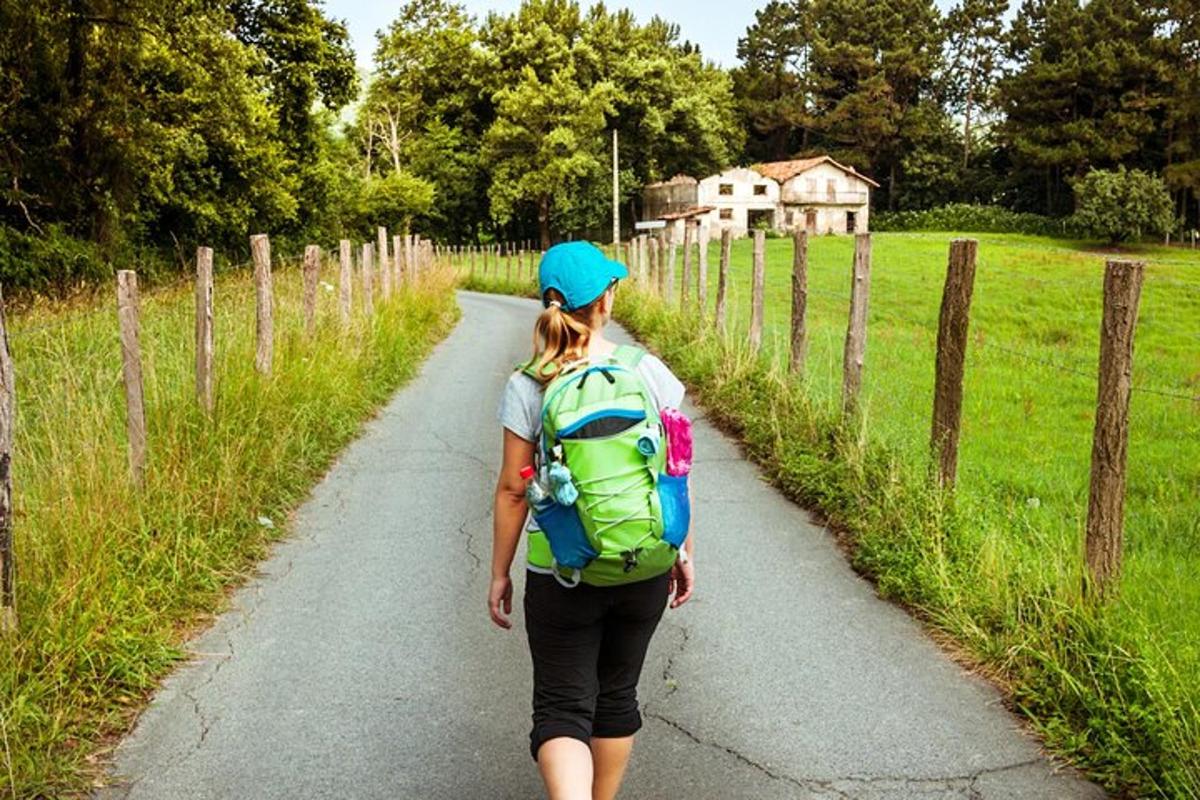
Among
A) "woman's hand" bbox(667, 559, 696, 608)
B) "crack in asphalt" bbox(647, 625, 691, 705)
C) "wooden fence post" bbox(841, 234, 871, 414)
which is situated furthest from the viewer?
"wooden fence post" bbox(841, 234, 871, 414)

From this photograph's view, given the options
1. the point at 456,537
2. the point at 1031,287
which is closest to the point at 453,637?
the point at 456,537

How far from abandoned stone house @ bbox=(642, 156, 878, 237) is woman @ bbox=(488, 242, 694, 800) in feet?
235

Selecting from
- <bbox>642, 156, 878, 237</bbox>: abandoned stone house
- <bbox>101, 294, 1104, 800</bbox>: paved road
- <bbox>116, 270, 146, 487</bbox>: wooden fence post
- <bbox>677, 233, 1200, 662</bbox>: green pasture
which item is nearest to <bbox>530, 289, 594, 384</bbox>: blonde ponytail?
<bbox>101, 294, 1104, 800</bbox>: paved road

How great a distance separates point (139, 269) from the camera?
26.7 metres

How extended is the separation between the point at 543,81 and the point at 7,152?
5014 cm

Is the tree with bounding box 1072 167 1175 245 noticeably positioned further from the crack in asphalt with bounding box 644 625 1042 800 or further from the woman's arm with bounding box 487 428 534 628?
the woman's arm with bounding box 487 428 534 628

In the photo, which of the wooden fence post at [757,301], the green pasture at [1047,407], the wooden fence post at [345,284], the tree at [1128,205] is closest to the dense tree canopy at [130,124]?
the wooden fence post at [345,284]

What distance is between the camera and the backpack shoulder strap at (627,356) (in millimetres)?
2809

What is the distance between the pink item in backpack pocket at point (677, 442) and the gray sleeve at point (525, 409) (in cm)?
33

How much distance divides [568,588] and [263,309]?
7197mm

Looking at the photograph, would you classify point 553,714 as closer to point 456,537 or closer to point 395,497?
point 456,537

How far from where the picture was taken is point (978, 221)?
72.9m

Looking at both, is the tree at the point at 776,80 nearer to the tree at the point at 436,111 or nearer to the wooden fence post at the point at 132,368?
the tree at the point at 436,111

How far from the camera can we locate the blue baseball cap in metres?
2.86
